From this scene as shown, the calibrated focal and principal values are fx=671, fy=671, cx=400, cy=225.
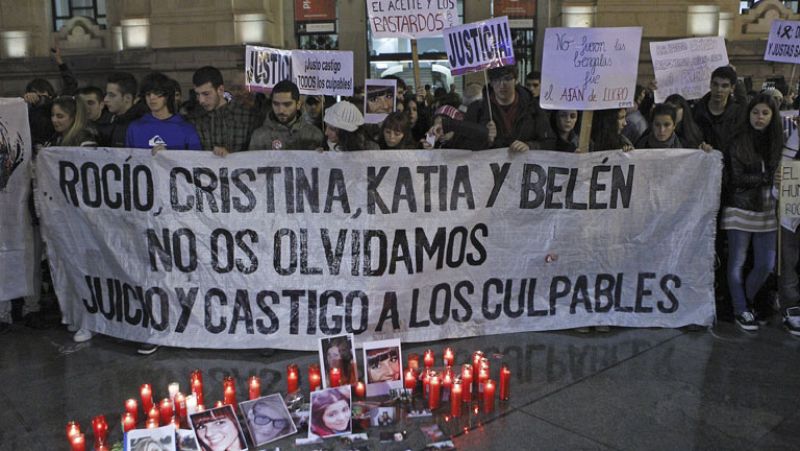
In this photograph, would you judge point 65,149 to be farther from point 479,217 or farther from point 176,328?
point 479,217

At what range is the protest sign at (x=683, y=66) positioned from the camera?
705 centimetres

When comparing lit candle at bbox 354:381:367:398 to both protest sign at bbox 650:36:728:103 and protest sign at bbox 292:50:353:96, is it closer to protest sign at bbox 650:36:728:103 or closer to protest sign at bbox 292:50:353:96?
protest sign at bbox 292:50:353:96

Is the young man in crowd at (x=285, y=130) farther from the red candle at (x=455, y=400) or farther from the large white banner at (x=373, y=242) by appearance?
the red candle at (x=455, y=400)

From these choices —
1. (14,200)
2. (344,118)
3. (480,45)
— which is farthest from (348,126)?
(14,200)

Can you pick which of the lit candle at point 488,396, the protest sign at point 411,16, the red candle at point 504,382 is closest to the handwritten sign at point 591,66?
the protest sign at point 411,16

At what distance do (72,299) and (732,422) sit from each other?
454cm

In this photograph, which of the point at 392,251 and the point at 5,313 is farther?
the point at 5,313

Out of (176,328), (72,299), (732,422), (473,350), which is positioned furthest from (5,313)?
(732,422)

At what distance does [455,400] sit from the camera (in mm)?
3635

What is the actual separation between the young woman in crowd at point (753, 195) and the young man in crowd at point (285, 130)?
3.23 m

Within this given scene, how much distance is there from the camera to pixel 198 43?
14.4m

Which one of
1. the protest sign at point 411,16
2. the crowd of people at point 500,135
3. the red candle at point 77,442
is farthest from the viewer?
the protest sign at point 411,16

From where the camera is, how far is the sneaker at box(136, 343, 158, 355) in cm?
469

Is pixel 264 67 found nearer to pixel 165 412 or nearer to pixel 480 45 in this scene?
pixel 480 45
